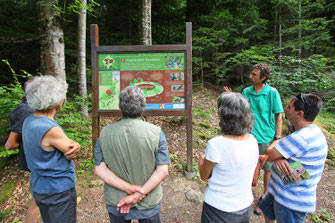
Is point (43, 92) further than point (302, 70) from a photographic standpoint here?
No

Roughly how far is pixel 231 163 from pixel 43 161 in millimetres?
1690

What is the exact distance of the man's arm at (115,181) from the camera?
5.08 ft

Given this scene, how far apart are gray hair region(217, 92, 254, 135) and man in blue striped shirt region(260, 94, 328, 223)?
50 cm

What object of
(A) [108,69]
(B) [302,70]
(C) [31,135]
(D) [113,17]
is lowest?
(C) [31,135]

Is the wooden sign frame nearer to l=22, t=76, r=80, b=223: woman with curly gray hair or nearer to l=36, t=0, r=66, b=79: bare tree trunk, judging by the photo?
l=36, t=0, r=66, b=79: bare tree trunk

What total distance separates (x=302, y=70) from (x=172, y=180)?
798 cm

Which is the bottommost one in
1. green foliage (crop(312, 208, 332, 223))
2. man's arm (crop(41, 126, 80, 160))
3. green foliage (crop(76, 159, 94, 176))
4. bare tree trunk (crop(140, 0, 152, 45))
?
green foliage (crop(312, 208, 332, 223))

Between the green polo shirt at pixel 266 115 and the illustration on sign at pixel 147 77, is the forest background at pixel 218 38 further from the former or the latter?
the green polo shirt at pixel 266 115

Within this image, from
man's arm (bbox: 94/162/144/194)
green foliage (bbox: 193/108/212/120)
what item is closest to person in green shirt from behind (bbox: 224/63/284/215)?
man's arm (bbox: 94/162/144/194)

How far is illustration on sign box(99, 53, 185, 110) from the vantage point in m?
3.52

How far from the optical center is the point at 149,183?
1.58 meters

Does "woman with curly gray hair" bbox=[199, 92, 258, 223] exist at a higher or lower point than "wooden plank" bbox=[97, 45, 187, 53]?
lower

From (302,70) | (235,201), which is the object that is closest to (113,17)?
(302,70)

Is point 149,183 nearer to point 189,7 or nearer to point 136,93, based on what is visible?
point 136,93
